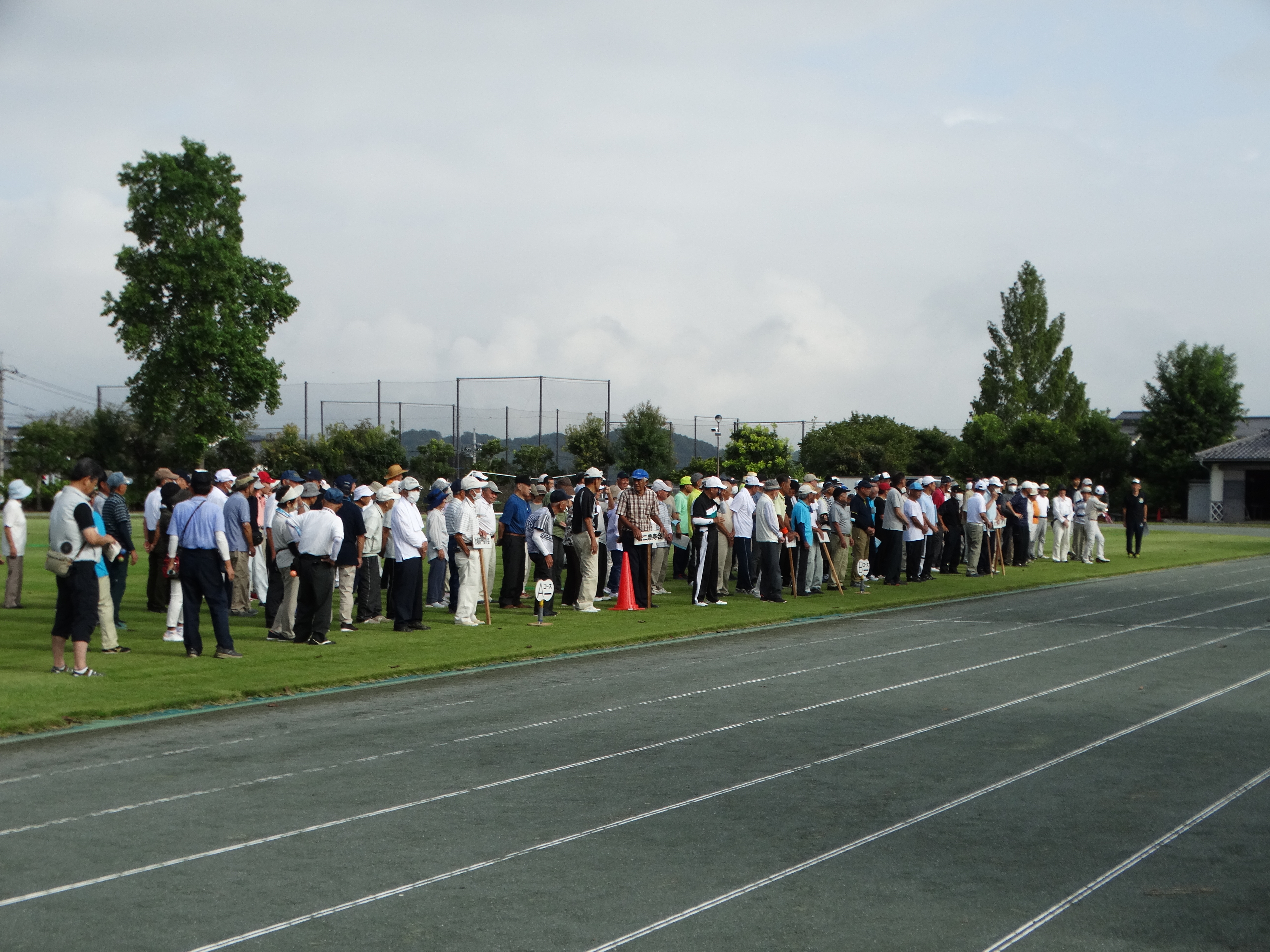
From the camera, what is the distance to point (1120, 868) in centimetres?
581

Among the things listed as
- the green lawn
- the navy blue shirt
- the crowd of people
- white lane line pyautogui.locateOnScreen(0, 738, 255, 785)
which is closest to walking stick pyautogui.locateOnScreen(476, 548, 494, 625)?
the crowd of people

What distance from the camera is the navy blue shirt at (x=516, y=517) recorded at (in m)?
18.6

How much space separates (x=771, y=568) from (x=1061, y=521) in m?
13.7

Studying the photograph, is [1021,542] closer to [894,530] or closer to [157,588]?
[894,530]

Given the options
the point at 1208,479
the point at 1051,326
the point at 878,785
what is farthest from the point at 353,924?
the point at 1051,326

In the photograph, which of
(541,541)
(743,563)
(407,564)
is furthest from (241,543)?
(743,563)

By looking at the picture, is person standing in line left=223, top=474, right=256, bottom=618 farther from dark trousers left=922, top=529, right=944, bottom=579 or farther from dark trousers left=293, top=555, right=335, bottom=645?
dark trousers left=922, top=529, right=944, bottom=579

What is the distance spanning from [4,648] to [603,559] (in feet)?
35.5

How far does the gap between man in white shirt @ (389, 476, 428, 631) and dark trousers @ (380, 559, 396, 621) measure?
9 cm

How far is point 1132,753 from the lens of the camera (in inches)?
328

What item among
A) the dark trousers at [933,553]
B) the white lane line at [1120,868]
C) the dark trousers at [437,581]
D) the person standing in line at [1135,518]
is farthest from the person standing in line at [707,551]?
the person standing in line at [1135,518]

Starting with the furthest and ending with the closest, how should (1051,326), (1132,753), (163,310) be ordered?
1. (1051,326)
2. (163,310)
3. (1132,753)

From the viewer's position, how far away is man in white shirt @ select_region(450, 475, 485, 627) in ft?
52.9

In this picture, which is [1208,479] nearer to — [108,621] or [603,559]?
[603,559]
